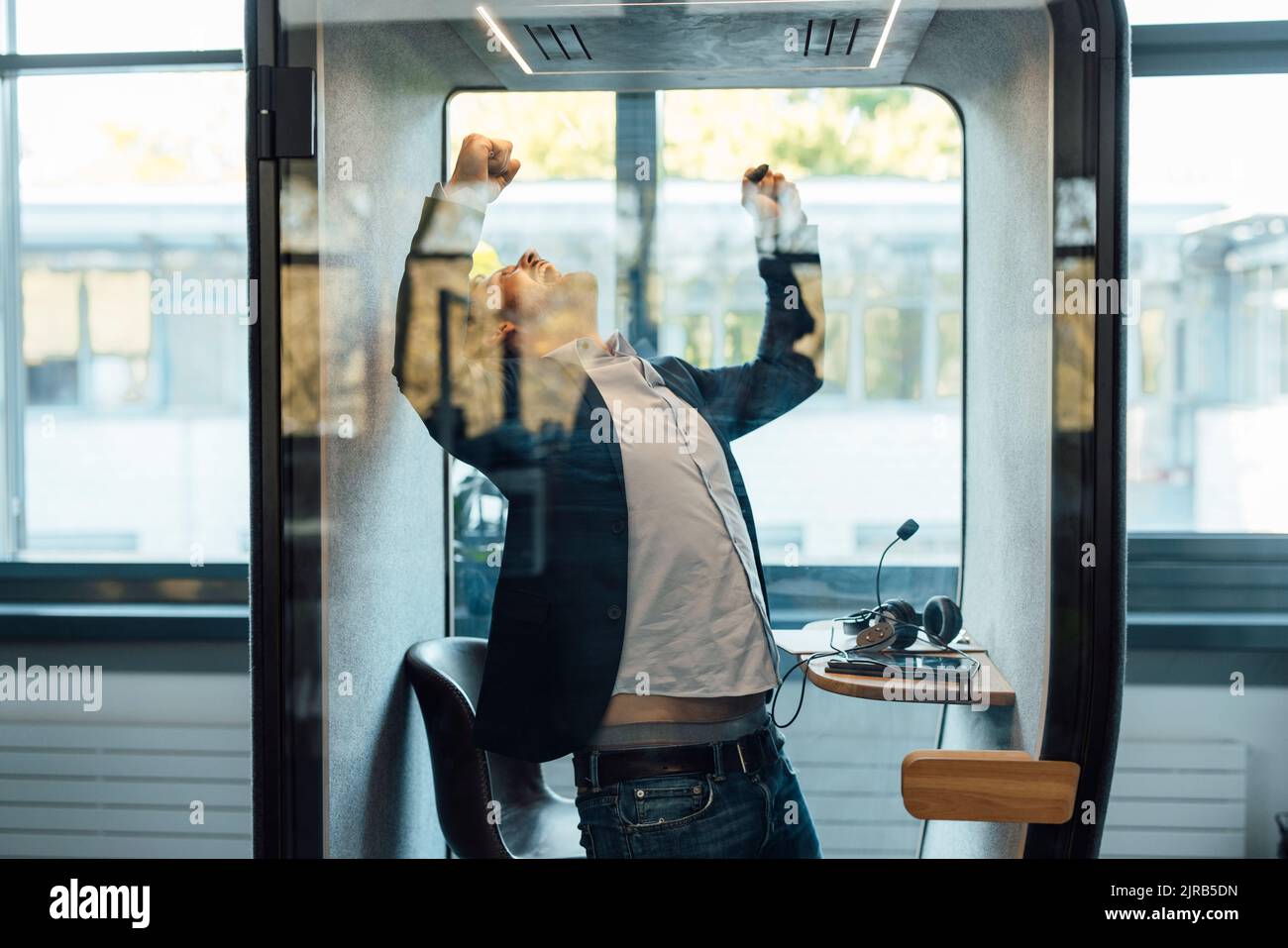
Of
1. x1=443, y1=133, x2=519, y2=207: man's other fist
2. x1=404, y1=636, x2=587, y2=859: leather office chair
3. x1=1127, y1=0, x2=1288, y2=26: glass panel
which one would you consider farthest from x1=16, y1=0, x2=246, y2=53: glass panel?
x1=1127, y1=0, x2=1288, y2=26: glass panel

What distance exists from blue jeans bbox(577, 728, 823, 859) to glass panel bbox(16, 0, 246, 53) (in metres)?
1.22

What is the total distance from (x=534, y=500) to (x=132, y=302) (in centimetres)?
79

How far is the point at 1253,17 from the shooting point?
53.0 inches

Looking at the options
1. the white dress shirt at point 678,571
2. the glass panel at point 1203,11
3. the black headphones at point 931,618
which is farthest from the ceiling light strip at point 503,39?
the black headphones at point 931,618

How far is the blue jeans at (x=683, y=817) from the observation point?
1245mm

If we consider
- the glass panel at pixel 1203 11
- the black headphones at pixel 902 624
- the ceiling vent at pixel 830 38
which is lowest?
the black headphones at pixel 902 624

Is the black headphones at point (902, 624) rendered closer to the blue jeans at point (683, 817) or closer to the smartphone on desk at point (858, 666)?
the smartphone on desk at point (858, 666)

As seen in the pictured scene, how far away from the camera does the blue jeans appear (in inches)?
49.0

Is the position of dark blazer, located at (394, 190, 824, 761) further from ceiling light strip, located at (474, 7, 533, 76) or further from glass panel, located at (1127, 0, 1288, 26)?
glass panel, located at (1127, 0, 1288, 26)

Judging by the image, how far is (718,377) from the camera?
1.42 meters

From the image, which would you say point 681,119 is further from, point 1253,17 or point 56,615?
point 56,615

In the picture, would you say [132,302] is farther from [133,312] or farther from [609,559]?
[609,559]

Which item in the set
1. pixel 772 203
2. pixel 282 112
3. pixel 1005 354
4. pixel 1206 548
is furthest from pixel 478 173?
pixel 1206 548
